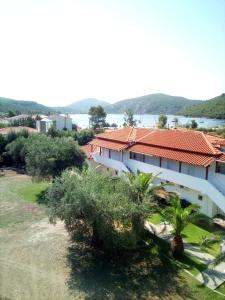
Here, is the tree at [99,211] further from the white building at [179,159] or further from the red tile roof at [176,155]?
the white building at [179,159]

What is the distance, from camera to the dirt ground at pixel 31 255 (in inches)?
643

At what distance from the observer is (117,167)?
36.8 metres

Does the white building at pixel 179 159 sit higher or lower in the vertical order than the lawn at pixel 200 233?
higher

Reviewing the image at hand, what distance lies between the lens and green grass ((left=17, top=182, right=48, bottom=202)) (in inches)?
1300

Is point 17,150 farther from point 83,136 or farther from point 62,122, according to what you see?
point 62,122

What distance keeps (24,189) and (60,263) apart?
60.8 feet

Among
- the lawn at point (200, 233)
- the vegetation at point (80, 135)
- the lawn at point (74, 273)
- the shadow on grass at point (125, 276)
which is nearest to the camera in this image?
the lawn at point (74, 273)

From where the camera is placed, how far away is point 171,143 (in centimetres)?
3148

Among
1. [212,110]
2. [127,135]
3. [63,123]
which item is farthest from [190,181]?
[212,110]

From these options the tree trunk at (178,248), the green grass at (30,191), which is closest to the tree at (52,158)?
the green grass at (30,191)

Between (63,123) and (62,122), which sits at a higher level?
(62,122)

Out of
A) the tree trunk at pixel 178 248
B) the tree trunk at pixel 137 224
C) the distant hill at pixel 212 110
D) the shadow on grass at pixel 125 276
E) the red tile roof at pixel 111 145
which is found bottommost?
the shadow on grass at pixel 125 276

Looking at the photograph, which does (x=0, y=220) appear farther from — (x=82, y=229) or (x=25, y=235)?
(x=82, y=229)

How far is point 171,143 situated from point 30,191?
16985mm
